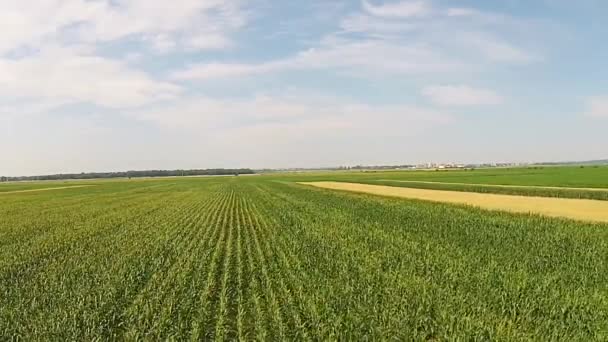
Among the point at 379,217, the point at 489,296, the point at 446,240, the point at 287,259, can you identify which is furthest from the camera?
the point at 379,217

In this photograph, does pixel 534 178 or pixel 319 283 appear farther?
pixel 534 178

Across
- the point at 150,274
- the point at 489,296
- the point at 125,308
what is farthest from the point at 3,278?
the point at 489,296

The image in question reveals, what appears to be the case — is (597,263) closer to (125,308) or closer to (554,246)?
(554,246)

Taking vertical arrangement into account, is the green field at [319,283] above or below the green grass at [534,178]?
below

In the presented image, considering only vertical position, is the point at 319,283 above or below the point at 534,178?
below

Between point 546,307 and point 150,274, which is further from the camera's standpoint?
point 150,274

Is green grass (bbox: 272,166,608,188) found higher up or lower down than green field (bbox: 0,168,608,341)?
higher up

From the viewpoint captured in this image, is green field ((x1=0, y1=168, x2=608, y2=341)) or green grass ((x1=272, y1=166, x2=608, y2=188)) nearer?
green field ((x1=0, y1=168, x2=608, y2=341))

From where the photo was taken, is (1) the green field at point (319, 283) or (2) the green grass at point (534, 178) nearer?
(1) the green field at point (319, 283)
